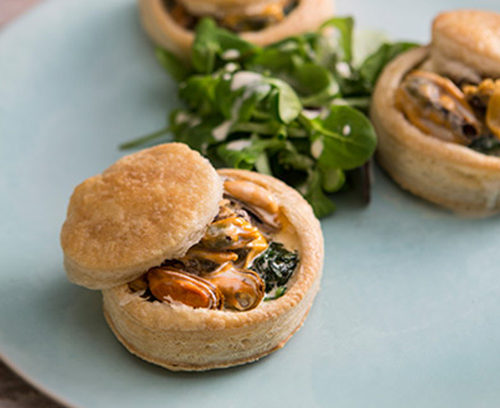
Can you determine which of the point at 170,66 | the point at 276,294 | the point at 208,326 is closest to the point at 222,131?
the point at 170,66

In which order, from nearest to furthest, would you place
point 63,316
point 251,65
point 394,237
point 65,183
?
point 63,316
point 394,237
point 65,183
point 251,65

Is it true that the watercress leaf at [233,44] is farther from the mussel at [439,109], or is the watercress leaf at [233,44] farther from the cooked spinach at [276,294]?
the cooked spinach at [276,294]

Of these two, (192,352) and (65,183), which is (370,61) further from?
(192,352)

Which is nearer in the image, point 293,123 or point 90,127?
point 293,123

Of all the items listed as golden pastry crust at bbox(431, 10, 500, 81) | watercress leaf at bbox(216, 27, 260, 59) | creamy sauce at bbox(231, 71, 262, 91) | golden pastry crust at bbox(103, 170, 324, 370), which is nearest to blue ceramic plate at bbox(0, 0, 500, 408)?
golden pastry crust at bbox(103, 170, 324, 370)

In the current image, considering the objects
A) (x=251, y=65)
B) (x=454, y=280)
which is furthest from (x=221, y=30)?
(x=454, y=280)

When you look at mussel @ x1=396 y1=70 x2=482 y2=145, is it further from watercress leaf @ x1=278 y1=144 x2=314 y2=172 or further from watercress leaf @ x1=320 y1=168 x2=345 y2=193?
watercress leaf @ x1=278 y1=144 x2=314 y2=172
